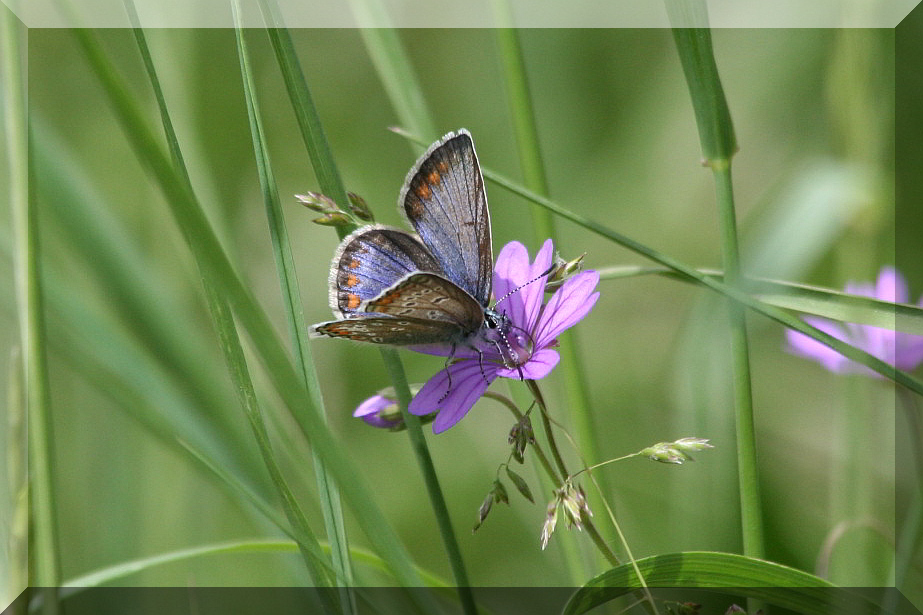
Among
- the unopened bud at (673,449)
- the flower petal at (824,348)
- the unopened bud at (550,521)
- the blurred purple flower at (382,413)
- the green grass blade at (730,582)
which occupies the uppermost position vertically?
the flower petal at (824,348)

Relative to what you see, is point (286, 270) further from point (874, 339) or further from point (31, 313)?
point (874, 339)

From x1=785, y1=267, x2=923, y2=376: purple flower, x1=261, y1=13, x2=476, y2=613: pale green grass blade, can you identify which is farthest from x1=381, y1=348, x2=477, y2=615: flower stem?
x1=785, y1=267, x2=923, y2=376: purple flower

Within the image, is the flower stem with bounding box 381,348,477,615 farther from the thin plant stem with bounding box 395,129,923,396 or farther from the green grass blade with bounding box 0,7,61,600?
the green grass blade with bounding box 0,7,61,600

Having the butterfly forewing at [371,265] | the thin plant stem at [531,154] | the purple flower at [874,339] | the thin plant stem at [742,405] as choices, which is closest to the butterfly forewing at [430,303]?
the butterfly forewing at [371,265]

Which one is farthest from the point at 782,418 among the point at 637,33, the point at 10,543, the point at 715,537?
the point at 10,543

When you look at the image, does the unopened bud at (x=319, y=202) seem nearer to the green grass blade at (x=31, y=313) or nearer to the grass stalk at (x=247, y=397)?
the grass stalk at (x=247, y=397)

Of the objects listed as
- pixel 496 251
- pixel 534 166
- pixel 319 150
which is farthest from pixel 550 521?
pixel 496 251
